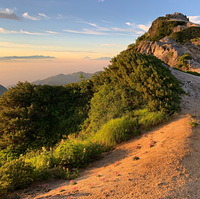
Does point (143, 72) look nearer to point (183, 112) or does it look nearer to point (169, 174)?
point (183, 112)

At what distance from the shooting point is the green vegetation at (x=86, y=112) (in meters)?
7.14

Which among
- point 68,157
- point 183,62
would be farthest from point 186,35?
point 68,157

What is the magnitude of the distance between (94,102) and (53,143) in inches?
144

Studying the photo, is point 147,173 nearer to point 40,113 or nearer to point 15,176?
point 15,176

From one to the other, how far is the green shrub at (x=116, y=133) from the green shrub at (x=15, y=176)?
3053mm

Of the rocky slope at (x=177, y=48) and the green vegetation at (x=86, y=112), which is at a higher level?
the rocky slope at (x=177, y=48)

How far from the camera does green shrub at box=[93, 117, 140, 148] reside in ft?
23.0

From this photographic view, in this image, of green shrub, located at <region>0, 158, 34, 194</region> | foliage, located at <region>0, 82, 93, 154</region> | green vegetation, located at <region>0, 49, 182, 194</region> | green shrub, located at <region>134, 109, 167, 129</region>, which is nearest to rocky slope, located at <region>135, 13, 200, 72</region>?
green vegetation, located at <region>0, 49, 182, 194</region>

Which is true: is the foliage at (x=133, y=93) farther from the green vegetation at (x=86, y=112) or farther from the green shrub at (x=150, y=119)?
the green shrub at (x=150, y=119)

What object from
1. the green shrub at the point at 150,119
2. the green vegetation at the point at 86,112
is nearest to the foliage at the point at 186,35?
the green vegetation at the point at 86,112

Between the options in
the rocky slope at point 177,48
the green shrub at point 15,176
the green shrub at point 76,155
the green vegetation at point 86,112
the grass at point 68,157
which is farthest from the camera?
the rocky slope at point 177,48

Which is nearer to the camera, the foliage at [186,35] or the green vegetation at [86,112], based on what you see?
the green vegetation at [86,112]

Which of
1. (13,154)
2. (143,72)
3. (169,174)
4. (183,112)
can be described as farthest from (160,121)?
(13,154)

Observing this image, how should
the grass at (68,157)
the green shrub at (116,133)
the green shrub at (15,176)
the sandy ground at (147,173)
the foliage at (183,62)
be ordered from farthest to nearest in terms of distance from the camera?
the foliage at (183,62) → the green shrub at (116,133) → the grass at (68,157) → the green shrub at (15,176) → the sandy ground at (147,173)
